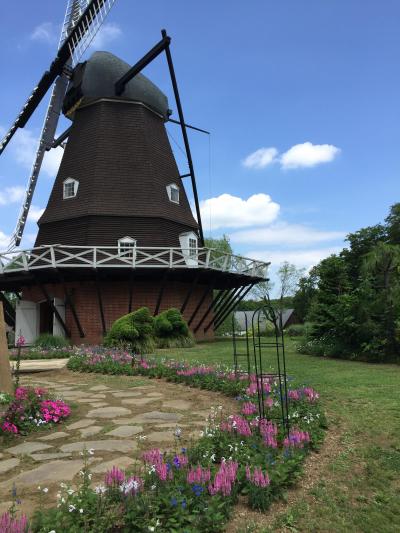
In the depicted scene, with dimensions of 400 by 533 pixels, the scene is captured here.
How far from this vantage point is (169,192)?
21.7m

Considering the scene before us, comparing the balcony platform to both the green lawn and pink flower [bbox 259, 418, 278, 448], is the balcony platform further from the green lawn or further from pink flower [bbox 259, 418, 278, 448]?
pink flower [bbox 259, 418, 278, 448]

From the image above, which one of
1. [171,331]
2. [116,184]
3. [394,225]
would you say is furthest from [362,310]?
[394,225]

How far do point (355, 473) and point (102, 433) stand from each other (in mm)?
2406

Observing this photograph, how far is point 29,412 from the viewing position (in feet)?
16.3

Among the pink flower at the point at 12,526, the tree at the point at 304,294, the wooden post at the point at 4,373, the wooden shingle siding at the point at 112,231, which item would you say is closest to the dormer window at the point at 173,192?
the wooden shingle siding at the point at 112,231

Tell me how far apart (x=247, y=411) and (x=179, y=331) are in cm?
1221

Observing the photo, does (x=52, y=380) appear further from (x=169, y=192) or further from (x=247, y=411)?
(x=169, y=192)

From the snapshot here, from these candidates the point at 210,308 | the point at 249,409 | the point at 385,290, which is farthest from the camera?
the point at 210,308

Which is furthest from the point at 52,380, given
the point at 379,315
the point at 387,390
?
the point at 379,315

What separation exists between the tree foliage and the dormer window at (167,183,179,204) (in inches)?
381

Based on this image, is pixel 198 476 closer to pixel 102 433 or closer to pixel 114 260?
pixel 102 433

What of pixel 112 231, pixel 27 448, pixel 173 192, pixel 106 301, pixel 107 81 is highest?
pixel 107 81

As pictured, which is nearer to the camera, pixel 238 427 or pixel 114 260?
pixel 238 427

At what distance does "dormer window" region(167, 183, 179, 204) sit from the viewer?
2170cm
